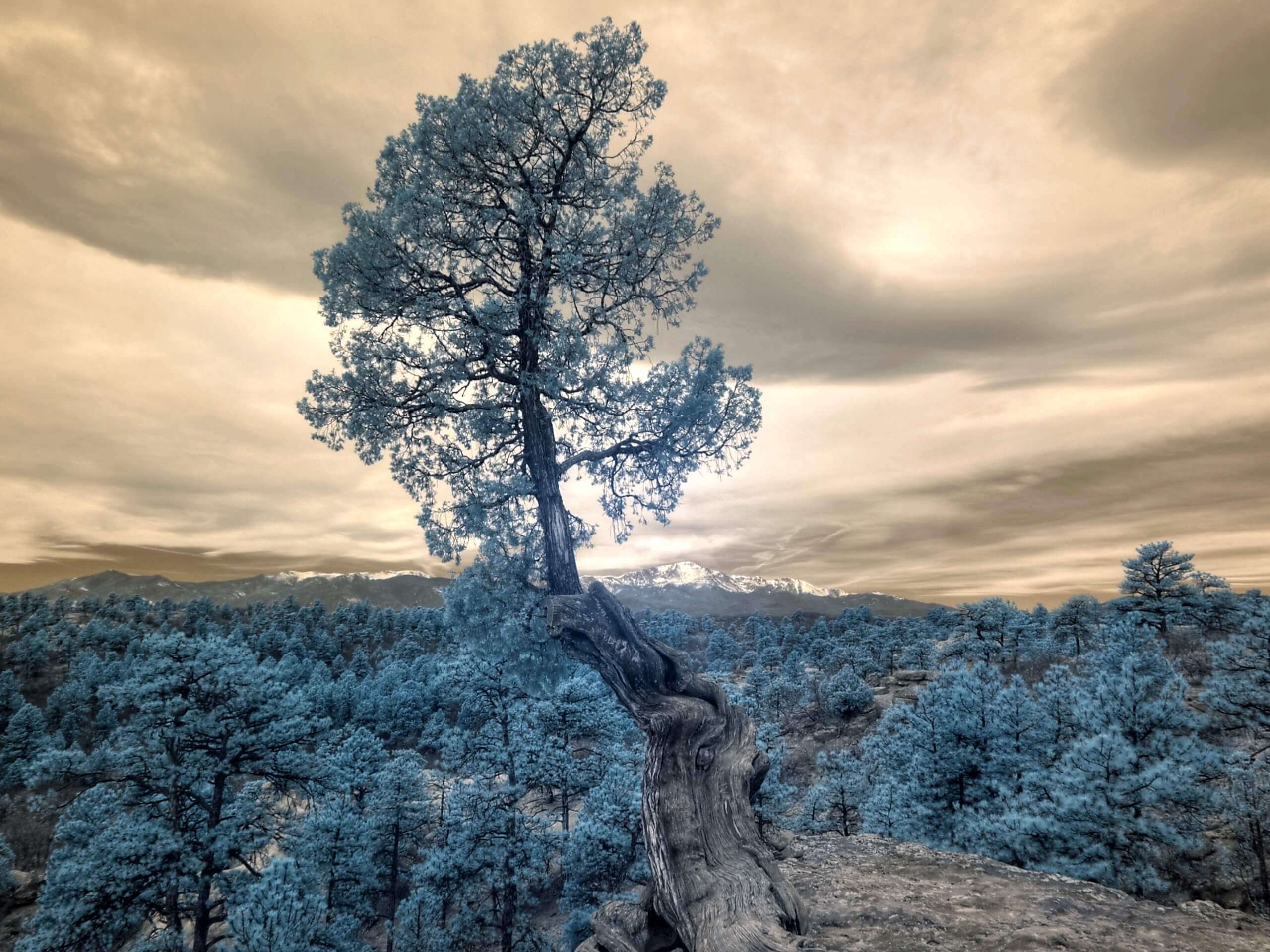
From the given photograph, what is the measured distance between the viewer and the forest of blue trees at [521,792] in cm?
1243

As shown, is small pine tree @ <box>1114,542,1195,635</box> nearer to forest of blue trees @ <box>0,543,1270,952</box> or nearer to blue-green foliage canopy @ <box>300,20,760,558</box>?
forest of blue trees @ <box>0,543,1270,952</box>

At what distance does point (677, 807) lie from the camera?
763 cm

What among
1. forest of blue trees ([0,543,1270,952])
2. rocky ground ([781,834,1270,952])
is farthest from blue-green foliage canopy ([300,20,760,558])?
rocky ground ([781,834,1270,952])

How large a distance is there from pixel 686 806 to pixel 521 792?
18.5 metres

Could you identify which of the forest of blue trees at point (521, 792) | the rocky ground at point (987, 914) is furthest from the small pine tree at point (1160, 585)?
the rocky ground at point (987, 914)

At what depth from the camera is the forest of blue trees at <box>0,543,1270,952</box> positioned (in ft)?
40.8

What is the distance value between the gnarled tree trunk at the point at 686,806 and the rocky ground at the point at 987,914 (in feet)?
2.98

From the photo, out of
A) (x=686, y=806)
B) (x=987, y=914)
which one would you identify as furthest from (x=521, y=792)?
(x=987, y=914)

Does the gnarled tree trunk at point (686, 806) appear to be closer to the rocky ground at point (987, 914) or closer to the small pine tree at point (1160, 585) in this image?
the rocky ground at point (987, 914)

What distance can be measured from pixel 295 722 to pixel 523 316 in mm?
14651

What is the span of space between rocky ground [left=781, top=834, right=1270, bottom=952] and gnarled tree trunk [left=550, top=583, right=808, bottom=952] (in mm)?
907

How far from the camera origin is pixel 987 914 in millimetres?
7809

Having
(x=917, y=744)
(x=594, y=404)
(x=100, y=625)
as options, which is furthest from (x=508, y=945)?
(x=100, y=625)

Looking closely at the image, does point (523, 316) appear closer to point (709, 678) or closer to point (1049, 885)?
point (709, 678)
